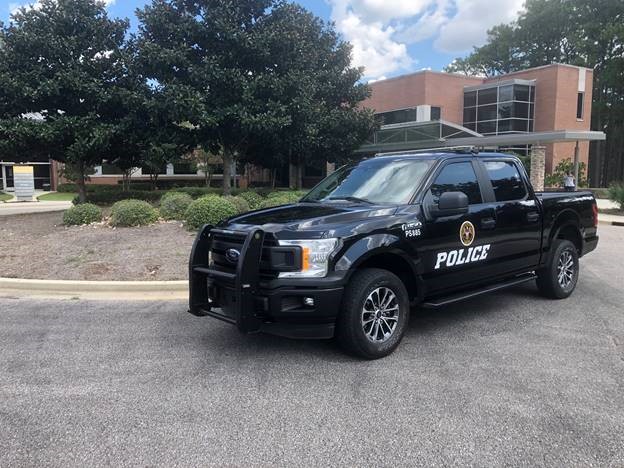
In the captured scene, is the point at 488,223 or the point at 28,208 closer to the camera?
the point at 488,223

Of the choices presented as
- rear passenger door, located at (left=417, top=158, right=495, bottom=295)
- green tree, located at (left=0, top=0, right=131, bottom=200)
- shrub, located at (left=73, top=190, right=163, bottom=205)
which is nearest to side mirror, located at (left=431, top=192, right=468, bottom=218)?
rear passenger door, located at (left=417, top=158, right=495, bottom=295)

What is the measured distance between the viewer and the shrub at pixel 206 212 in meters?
10.6

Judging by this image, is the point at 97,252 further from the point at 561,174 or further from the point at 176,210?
the point at 561,174

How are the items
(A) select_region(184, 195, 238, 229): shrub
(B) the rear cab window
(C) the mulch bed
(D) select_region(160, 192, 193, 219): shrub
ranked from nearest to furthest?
1. (B) the rear cab window
2. (C) the mulch bed
3. (A) select_region(184, 195, 238, 229): shrub
4. (D) select_region(160, 192, 193, 219): shrub

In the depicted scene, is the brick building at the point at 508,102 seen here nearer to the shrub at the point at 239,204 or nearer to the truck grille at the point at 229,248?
the shrub at the point at 239,204

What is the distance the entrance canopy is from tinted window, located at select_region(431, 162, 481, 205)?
849 inches

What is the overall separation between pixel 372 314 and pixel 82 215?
8730mm

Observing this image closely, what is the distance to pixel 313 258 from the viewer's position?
450 centimetres

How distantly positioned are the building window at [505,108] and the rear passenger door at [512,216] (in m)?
32.8

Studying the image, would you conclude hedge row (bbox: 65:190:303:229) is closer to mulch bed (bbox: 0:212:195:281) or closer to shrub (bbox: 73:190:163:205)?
mulch bed (bbox: 0:212:195:281)

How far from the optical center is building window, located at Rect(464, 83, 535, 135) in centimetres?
3681

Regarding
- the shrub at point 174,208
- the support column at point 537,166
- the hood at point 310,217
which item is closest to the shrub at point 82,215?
the shrub at point 174,208

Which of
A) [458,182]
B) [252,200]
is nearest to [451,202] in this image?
[458,182]

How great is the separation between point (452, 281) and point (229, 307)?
227 centimetres
